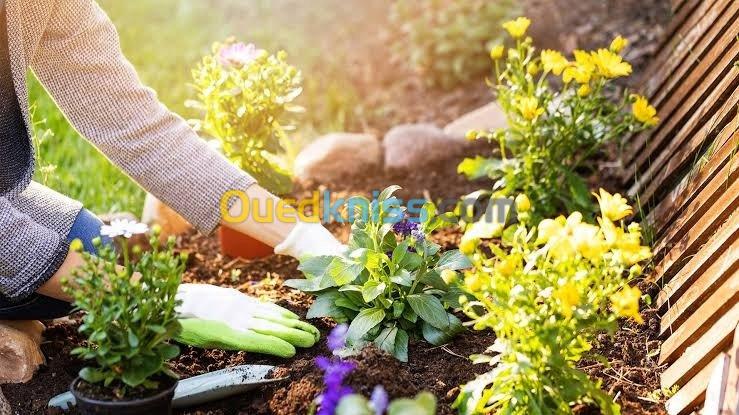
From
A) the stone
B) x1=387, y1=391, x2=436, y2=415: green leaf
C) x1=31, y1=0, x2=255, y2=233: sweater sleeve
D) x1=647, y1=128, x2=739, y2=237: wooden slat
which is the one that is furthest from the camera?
the stone

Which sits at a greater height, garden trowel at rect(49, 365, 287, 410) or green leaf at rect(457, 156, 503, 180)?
green leaf at rect(457, 156, 503, 180)

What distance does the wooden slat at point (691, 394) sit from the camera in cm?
182

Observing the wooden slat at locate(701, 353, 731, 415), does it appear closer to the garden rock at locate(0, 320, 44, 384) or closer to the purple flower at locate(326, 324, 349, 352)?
the purple flower at locate(326, 324, 349, 352)

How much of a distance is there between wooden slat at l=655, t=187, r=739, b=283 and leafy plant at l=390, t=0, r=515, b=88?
6.18ft

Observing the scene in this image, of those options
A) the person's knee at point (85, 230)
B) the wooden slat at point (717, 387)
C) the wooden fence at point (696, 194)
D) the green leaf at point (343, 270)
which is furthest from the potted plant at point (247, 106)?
the wooden slat at point (717, 387)

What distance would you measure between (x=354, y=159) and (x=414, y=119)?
0.64 meters

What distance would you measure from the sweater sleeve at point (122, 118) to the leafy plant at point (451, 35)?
1.91 meters

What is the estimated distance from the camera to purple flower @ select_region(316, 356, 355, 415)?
5.74 feet

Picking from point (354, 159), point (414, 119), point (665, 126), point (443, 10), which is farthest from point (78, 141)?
point (665, 126)

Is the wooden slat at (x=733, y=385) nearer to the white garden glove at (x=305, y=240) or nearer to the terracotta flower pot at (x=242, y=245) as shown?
the white garden glove at (x=305, y=240)

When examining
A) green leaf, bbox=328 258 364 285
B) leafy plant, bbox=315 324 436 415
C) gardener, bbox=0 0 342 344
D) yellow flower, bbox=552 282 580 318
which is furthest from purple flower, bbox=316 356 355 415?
yellow flower, bbox=552 282 580 318

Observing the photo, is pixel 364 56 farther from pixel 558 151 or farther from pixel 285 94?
pixel 558 151

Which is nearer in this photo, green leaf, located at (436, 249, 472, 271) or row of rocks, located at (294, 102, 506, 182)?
green leaf, located at (436, 249, 472, 271)

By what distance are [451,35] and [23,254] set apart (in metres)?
2.49
